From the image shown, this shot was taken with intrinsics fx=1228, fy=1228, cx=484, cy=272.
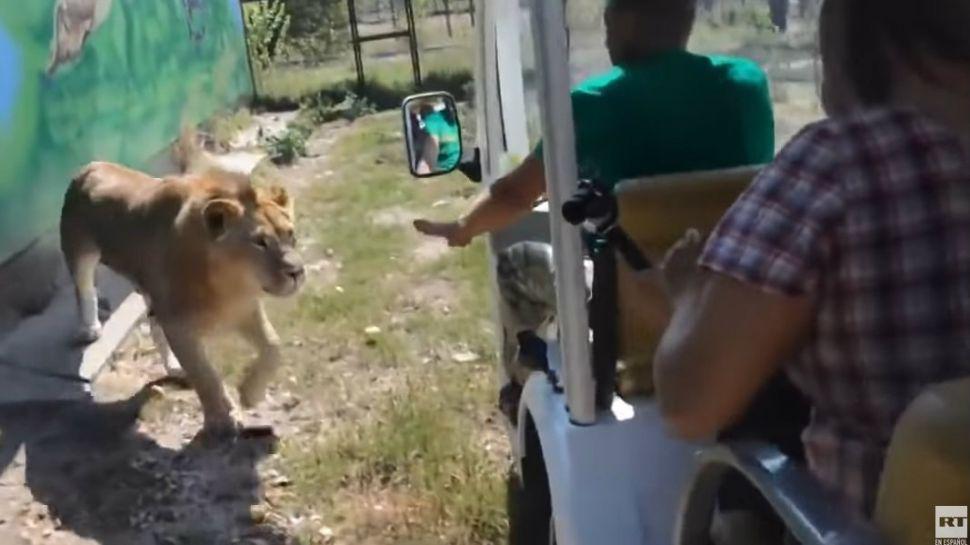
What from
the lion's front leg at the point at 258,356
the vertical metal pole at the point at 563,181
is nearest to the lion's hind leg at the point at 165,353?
the lion's front leg at the point at 258,356

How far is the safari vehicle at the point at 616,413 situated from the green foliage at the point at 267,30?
43.4ft

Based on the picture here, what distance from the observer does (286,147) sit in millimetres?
11125

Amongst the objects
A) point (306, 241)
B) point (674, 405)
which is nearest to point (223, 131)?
point (306, 241)

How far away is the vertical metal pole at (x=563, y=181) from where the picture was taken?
1807 mm

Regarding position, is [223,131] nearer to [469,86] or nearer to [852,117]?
[469,86]

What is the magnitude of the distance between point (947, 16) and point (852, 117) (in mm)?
165

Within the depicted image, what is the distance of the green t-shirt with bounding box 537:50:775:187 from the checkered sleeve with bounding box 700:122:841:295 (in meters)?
0.98

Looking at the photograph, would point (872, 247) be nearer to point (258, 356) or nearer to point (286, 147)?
point (258, 356)

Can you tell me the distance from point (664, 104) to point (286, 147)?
353 inches

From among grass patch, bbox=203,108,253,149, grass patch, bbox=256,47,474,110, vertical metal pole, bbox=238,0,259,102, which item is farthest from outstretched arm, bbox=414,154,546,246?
vertical metal pole, bbox=238,0,259,102

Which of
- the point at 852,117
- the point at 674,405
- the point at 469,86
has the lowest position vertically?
the point at 469,86

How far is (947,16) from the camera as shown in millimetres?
1437

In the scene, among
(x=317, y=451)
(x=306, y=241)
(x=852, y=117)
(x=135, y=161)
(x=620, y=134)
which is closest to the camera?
(x=852, y=117)

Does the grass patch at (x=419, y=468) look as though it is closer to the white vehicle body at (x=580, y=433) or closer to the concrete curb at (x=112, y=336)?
the concrete curb at (x=112, y=336)
